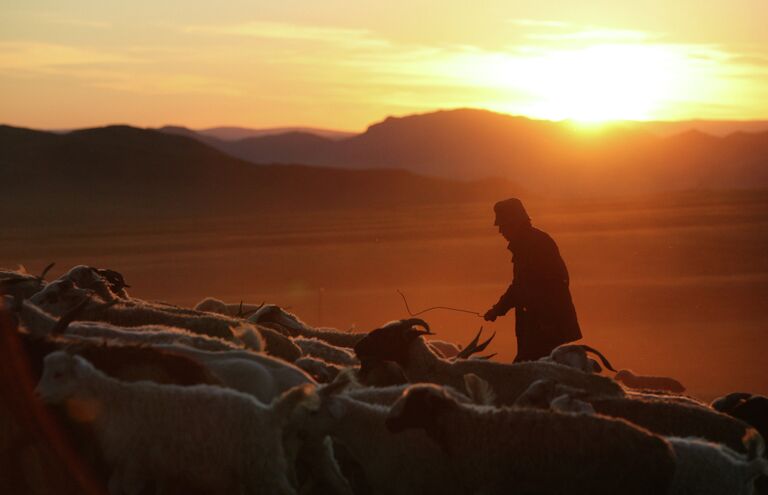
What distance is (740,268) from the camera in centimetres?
3328

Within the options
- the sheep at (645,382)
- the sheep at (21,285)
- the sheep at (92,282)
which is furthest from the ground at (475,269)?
the sheep at (21,285)

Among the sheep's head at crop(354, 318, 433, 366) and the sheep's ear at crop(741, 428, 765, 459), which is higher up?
the sheep's head at crop(354, 318, 433, 366)

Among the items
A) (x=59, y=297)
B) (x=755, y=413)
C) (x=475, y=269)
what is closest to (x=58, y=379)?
(x=59, y=297)

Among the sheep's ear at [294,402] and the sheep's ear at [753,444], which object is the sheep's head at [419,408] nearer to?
the sheep's ear at [294,402]

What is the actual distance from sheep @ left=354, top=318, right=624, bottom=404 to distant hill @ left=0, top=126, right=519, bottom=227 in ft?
229

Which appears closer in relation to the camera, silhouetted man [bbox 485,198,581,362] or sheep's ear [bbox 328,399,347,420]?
sheep's ear [bbox 328,399,347,420]

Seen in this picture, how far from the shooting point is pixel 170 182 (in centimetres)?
9894

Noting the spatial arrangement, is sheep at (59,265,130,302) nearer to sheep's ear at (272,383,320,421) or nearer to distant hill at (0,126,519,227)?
sheep's ear at (272,383,320,421)

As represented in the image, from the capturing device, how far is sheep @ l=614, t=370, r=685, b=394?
10742 mm

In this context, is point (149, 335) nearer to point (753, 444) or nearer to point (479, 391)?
point (479, 391)

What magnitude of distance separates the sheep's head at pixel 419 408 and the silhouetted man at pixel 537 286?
12.2 ft

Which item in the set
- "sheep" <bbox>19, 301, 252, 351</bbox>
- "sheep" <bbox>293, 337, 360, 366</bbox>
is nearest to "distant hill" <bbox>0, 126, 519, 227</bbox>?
"sheep" <bbox>293, 337, 360, 366</bbox>

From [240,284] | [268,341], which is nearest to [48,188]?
[240,284]

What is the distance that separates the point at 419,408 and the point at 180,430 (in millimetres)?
1183
